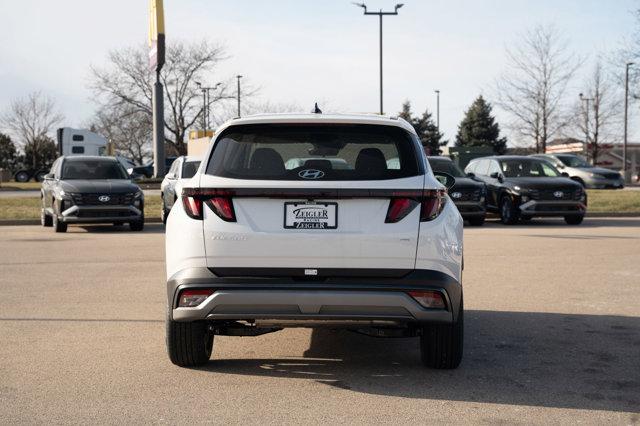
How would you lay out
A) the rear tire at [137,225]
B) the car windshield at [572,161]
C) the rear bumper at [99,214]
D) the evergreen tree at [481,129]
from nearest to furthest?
the rear bumper at [99,214]
the rear tire at [137,225]
the car windshield at [572,161]
the evergreen tree at [481,129]

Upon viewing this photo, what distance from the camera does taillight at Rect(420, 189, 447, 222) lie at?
18.7 feet

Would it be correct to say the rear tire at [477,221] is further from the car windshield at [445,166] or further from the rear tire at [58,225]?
the rear tire at [58,225]

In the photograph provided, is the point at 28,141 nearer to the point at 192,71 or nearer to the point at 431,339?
the point at 192,71

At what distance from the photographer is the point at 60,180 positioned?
774 inches

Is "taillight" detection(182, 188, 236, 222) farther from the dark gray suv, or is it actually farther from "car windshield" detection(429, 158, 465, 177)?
"car windshield" detection(429, 158, 465, 177)

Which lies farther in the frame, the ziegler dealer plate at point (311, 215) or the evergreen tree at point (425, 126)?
the evergreen tree at point (425, 126)

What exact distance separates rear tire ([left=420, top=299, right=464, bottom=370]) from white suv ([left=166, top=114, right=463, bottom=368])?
0.20m

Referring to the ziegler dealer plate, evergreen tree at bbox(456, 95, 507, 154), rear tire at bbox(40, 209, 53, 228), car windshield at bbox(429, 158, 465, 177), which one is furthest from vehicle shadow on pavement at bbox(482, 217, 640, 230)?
evergreen tree at bbox(456, 95, 507, 154)

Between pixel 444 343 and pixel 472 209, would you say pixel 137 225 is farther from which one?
pixel 444 343

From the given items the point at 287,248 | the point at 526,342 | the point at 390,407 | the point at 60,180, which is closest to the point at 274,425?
the point at 390,407

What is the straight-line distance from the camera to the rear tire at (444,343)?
6035 mm

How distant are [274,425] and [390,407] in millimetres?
759

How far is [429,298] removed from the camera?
563 centimetres

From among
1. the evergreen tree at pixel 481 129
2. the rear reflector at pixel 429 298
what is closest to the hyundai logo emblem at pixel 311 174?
the rear reflector at pixel 429 298
